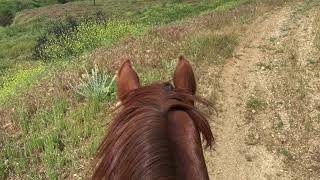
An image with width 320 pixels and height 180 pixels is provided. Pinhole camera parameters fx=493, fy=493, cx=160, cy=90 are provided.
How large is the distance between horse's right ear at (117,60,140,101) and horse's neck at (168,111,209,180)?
409 millimetres

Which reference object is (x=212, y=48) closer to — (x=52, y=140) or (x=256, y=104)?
(x=256, y=104)

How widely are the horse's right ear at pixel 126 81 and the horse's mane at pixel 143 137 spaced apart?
223 mm

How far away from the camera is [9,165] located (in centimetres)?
788

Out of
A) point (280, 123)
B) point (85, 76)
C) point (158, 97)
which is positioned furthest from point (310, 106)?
point (158, 97)

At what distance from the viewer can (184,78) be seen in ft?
9.50

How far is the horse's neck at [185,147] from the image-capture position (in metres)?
2.14

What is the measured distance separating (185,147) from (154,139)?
0.88 ft

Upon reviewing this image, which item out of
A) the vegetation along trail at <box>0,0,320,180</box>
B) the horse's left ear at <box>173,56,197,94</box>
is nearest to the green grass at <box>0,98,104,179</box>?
the vegetation along trail at <box>0,0,320,180</box>

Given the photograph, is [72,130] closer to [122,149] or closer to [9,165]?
[9,165]

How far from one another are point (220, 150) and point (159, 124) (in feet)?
22.4

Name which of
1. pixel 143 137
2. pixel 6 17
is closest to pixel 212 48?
pixel 143 137

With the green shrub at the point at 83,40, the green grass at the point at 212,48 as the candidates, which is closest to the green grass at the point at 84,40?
the green shrub at the point at 83,40

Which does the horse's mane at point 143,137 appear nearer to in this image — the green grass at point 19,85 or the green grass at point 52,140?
the green grass at point 52,140

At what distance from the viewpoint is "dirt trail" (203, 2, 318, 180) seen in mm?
8344
